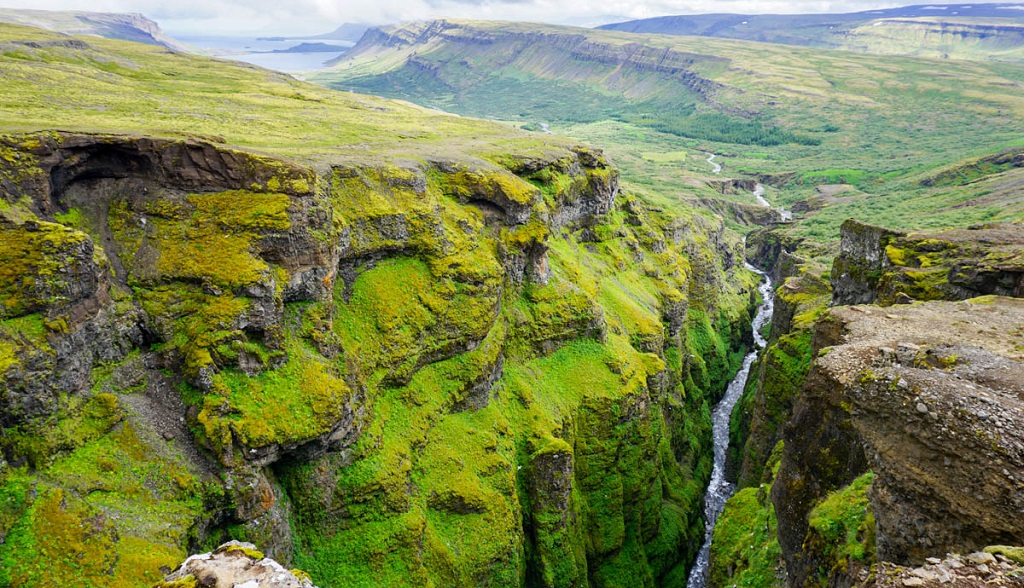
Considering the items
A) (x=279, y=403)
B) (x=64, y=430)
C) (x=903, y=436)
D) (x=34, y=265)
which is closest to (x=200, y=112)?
(x=34, y=265)

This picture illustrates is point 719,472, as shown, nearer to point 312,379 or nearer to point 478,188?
point 478,188

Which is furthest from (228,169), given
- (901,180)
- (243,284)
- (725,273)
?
(901,180)

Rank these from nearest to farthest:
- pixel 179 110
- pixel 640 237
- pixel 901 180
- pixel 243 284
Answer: pixel 243 284
pixel 179 110
pixel 640 237
pixel 901 180

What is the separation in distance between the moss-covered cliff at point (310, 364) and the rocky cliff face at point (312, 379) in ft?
0.42

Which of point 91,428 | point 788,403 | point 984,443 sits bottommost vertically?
point 788,403

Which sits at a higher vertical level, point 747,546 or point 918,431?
point 918,431

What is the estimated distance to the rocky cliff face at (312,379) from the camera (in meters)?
23.5

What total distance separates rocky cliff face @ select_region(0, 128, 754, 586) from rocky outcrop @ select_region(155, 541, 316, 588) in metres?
11.5

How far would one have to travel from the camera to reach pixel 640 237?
275 ft

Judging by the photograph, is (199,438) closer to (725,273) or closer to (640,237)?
(640,237)

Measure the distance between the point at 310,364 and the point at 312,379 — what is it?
3.37 feet

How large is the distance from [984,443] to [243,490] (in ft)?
103

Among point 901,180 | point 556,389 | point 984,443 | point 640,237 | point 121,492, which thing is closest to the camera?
point 984,443

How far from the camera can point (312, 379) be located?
31.2 meters
